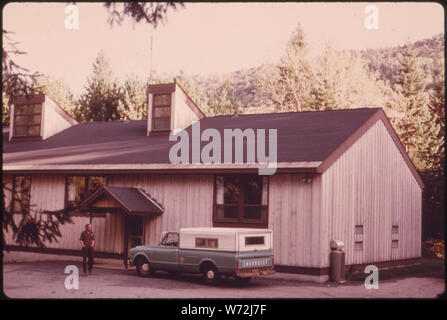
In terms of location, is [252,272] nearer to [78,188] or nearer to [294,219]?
[294,219]

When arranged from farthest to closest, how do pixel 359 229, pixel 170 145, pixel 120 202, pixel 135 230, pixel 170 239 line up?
pixel 170 145 < pixel 135 230 < pixel 359 229 < pixel 120 202 < pixel 170 239

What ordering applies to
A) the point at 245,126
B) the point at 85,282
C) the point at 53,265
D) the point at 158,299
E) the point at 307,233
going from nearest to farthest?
the point at 158,299, the point at 85,282, the point at 307,233, the point at 53,265, the point at 245,126

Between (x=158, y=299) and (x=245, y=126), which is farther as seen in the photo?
(x=245, y=126)

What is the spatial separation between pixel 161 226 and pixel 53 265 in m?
4.79

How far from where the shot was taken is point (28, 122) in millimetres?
31719

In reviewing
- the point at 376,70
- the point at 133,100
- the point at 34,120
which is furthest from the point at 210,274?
the point at 376,70

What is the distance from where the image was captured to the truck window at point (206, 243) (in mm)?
17595

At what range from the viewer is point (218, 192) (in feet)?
71.8

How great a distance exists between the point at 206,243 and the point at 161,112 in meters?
11.4

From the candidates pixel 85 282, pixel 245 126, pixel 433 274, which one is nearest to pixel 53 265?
pixel 85 282

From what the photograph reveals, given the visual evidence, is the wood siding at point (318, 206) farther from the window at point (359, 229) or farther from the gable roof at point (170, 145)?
the gable roof at point (170, 145)

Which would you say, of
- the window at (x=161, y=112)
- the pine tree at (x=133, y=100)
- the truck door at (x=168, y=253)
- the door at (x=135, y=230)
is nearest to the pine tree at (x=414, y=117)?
the window at (x=161, y=112)

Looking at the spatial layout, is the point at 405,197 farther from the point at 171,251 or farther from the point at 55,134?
the point at 55,134

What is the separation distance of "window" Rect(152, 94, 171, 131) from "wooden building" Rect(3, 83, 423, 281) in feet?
0.17
